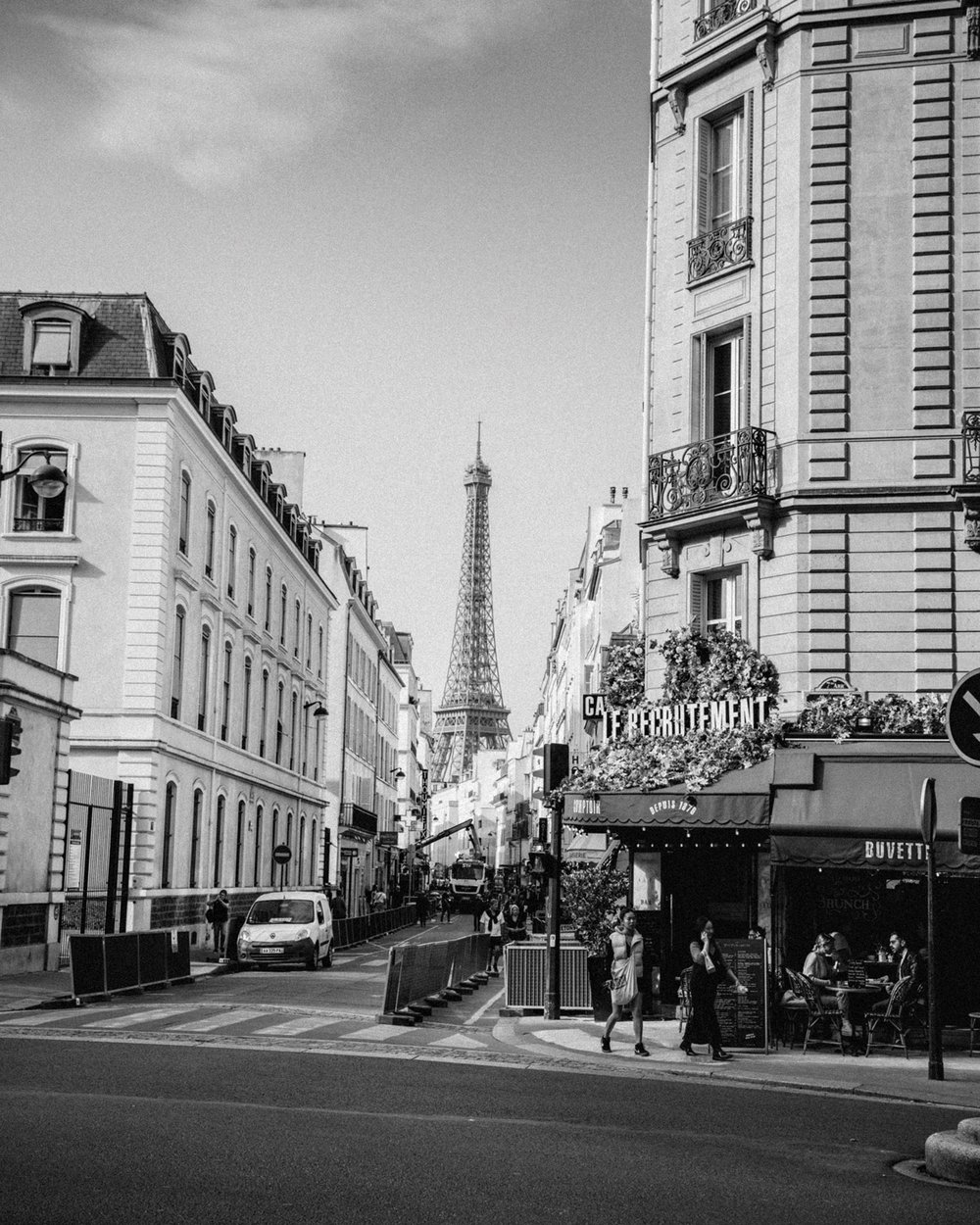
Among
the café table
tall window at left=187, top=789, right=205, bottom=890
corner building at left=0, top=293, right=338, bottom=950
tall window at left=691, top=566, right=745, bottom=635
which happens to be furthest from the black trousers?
tall window at left=187, top=789, right=205, bottom=890

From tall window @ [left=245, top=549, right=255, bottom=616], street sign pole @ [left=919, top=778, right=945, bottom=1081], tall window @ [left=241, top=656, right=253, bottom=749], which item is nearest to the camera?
street sign pole @ [left=919, top=778, right=945, bottom=1081]

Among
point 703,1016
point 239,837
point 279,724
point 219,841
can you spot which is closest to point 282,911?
point 219,841

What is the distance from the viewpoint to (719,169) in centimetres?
2564

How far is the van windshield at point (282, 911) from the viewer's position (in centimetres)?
3403

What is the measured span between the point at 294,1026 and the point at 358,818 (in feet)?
170

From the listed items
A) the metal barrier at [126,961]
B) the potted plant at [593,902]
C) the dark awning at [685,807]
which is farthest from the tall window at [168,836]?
the dark awning at [685,807]

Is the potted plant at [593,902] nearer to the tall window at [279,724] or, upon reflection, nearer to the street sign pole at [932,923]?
the street sign pole at [932,923]

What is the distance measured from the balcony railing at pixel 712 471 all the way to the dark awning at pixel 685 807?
176 inches

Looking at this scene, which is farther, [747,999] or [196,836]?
[196,836]

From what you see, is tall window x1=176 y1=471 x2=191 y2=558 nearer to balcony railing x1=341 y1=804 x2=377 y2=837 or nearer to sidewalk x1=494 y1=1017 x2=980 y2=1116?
sidewalk x1=494 y1=1017 x2=980 y2=1116

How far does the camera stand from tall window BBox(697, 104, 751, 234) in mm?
25141

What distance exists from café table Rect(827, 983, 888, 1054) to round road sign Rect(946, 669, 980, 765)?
7.39 metres

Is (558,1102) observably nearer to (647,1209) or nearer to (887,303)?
(647,1209)

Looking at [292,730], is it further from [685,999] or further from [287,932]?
[685,999]
